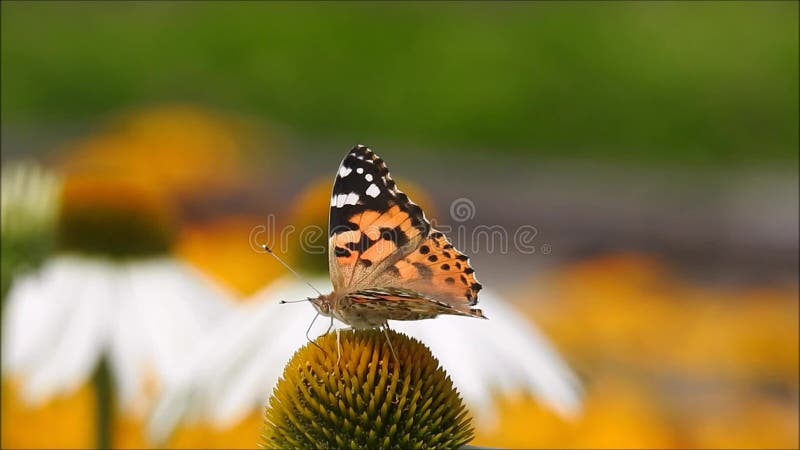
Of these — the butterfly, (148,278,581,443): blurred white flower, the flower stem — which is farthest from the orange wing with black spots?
the flower stem

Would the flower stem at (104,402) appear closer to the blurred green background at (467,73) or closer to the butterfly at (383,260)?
the butterfly at (383,260)

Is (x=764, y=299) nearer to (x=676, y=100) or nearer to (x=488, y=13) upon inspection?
(x=676, y=100)

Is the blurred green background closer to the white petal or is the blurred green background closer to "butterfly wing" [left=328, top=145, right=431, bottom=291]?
the white petal

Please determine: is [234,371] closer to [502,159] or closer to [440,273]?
[440,273]

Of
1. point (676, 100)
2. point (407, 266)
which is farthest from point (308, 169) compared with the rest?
point (407, 266)

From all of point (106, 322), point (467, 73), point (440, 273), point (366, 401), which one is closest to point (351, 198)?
point (440, 273)

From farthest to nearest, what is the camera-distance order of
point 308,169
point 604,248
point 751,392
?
point 308,169 → point 604,248 → point 751,392
